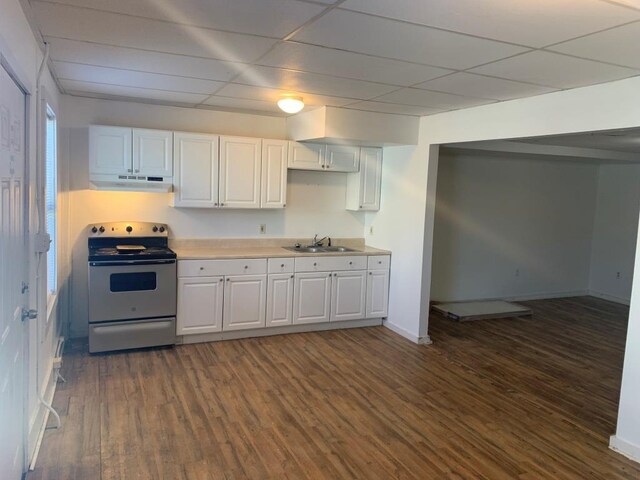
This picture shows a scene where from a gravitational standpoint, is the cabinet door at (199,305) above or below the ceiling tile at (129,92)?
below

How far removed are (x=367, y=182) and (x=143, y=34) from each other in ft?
11.3

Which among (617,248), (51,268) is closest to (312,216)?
(51,268)

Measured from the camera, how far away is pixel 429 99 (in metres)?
4.09

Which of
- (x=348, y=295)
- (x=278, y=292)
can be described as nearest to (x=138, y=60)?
(x=278, y=292)

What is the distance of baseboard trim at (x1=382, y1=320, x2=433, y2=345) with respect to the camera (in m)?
5.18

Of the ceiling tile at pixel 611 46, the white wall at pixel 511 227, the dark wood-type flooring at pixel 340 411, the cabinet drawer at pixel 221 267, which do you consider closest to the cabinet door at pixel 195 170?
the cabinet drawer at pixel 221 267

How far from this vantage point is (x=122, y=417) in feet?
10.9

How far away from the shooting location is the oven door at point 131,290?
4.35m

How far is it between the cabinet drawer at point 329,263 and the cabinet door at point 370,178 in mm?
659

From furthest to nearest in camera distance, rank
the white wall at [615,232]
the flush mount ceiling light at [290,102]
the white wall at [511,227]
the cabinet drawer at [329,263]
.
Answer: the white wall at [615,232] < the white wall at [511,227] < the cabinet drawer at [329,263] < the flush mount ceiling light at [290,102]

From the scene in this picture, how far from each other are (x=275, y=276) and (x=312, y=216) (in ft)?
3.40

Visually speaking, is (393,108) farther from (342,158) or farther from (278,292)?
(278,292)

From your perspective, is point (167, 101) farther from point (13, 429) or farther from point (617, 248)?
point (617, 248)

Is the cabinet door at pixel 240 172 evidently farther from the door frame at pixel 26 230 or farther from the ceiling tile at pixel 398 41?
the ceiling tile at pixel 398 41
